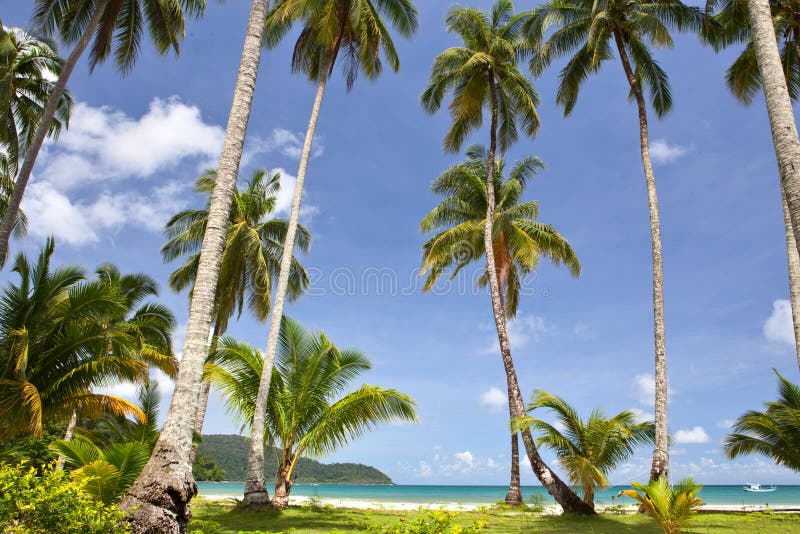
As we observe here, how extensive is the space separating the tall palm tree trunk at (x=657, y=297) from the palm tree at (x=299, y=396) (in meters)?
6.48

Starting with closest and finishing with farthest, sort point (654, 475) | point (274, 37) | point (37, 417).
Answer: point (37, 417)
point (654, 475)
point (274, 37)

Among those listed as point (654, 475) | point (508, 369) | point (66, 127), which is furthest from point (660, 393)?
point (66, 127)

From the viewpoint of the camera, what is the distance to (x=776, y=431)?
560 inches

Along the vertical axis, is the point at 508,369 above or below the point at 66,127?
below

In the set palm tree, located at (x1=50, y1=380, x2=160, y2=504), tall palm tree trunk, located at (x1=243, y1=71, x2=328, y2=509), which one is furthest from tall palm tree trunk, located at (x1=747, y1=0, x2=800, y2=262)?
tall palm tree trunk, located at (x1=243, y1=71, x2=328, y2=509)

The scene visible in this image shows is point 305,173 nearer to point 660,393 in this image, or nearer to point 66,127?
point 66,127

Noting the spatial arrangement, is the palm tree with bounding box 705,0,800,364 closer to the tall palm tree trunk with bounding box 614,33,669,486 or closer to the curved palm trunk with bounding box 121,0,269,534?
the tall palm tree trunk with bounding box 614,33,669,486

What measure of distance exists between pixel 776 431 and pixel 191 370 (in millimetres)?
15764

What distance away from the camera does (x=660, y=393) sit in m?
13.3

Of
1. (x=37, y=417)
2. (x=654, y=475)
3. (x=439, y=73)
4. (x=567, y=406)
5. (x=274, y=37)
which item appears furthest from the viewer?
(x=439, y=73)

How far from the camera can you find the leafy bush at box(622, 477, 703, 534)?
6.75 metres

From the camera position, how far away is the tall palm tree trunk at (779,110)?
22.6 ft

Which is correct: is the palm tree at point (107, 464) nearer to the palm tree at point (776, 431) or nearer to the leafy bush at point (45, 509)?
the leafy bush at point (45, 509)

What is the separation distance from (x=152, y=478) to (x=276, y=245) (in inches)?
699
